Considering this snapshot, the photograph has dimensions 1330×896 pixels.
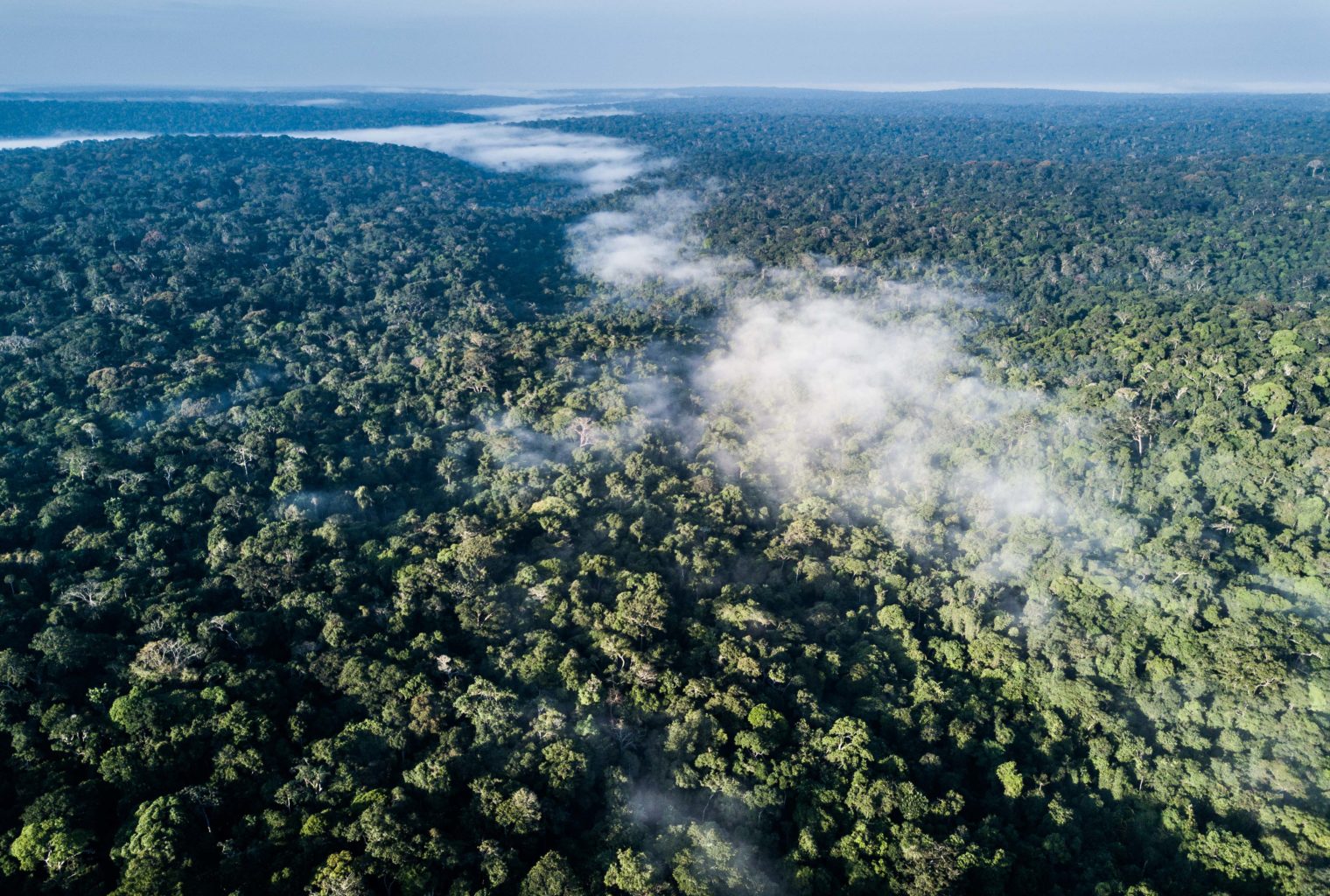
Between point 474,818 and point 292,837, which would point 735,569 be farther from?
point 292,837

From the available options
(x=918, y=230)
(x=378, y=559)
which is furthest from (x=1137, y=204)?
(x=378, y=559)

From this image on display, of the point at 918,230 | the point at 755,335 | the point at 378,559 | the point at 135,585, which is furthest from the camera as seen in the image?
the point at 918,230

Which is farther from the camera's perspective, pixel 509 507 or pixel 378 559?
pixel 509 507

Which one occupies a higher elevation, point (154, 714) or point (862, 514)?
point (154, 714)

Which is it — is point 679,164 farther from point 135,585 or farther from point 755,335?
point 135,585

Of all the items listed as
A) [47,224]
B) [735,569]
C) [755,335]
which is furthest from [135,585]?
A: [47,224]

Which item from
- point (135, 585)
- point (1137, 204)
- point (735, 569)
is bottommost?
point (735, 569)

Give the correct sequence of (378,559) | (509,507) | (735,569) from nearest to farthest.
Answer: (378,559), (735,569), (509,507)
